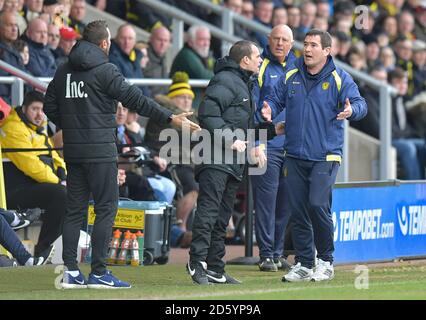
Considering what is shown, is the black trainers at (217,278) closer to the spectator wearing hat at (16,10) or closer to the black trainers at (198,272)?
the black trainers at (198,272)

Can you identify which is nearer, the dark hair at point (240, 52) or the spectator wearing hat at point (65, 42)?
the dark hair at point (240, 52)

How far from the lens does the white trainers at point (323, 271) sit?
12836 millimetres

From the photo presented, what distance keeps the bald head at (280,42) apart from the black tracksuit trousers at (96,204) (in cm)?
307

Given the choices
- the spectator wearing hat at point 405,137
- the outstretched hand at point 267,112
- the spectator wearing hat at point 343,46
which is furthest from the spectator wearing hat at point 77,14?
the outstretched hand at point 267,112

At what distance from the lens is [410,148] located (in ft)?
72.1

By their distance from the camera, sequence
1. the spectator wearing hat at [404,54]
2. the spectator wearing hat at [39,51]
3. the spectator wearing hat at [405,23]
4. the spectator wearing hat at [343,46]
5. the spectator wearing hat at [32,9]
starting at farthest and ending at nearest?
1. the spectator wearing hat at [405,23]
2. the spectator wearing hat at [404,54]
3. the spectator wearing hat at [343,46]
4. the spectator wearing hat at [32,9]
5. the spectator wearing hat at [39,51]

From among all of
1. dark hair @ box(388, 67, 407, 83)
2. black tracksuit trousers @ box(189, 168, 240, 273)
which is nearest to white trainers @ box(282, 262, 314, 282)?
black tracksuit trousers @ box(189, 168, 240, 273)

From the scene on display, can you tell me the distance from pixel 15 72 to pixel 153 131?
6.62ft

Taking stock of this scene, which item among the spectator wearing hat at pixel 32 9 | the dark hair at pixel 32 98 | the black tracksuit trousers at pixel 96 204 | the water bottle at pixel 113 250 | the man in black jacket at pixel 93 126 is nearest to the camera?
the man in black jacket at pixel 93 126

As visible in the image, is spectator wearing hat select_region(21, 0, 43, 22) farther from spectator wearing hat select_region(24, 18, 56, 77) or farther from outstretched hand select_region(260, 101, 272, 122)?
outstretched hand select_region(260, 101, 272, 122)

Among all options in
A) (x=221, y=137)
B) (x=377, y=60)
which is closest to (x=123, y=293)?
(x=221, y=137)

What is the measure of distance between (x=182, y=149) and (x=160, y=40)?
8.36ft

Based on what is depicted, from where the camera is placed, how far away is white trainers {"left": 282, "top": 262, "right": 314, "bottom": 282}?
12828 mm
